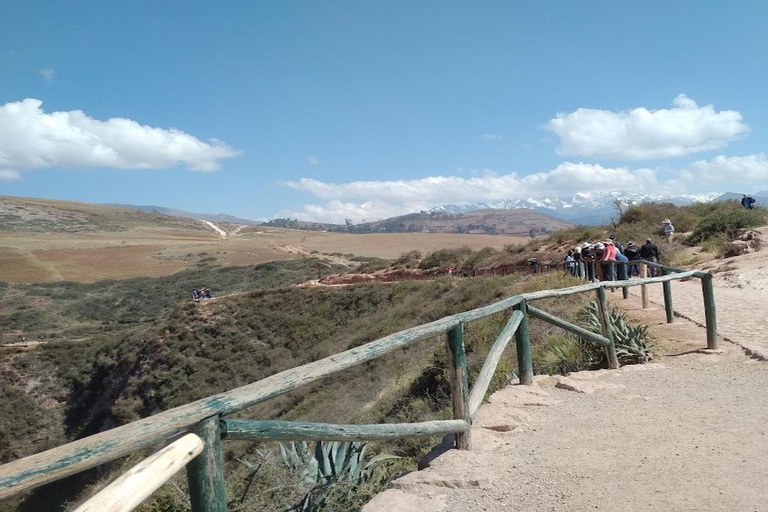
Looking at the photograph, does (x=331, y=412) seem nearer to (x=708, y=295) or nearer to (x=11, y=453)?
(x=708, y=295)

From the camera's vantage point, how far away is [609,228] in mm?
30500

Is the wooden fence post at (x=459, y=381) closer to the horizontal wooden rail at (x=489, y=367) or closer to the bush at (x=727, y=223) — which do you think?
the horizontal wooden rail at (x=489, y=367)

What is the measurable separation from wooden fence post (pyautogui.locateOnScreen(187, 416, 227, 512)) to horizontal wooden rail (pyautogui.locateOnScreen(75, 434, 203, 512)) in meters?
0.06

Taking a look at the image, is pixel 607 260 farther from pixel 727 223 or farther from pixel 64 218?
pixel 64 218

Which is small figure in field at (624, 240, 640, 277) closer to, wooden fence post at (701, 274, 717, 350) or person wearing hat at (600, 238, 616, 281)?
person wearing hat at (600, 238, 616, 281)

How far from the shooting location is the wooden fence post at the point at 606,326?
6.68m

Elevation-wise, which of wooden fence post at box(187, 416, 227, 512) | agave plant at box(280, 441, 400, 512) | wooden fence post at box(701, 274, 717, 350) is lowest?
agave plant at box(280, 441, 400, 512)

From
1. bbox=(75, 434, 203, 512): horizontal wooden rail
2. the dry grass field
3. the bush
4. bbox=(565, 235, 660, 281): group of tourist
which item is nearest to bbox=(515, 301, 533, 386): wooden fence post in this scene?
bbox=(75, 434, 203, 512): horizontal wooden rail

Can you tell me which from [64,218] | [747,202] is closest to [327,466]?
[747,202]

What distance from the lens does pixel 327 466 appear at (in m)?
4.22

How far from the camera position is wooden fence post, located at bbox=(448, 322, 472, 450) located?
422 centimetres

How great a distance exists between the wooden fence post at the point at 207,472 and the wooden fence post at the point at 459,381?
92.1 inches

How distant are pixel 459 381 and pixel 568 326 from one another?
2.42 meters

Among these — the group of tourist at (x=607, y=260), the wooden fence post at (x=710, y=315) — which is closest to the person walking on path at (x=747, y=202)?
the group of tourist at (x=607, y=260)
